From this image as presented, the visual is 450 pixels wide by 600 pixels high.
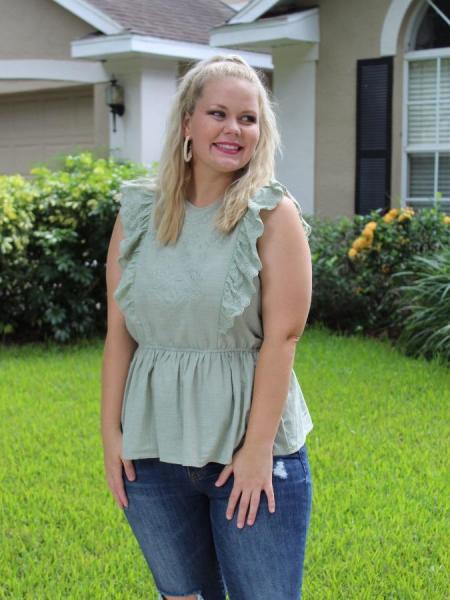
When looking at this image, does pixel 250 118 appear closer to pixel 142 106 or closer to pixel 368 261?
pixel 368 261

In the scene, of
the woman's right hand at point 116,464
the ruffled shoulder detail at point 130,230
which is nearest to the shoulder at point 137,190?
the ruffled shoulder detail at point 130,230

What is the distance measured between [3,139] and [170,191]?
12.3 meters

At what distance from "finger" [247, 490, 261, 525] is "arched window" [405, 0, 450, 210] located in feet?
24.6

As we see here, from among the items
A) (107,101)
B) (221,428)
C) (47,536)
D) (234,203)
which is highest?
(107,101)

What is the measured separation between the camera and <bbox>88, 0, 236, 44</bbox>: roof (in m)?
12.2

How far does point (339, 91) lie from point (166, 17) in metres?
4.27

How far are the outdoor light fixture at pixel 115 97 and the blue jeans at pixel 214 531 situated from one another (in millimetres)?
10158

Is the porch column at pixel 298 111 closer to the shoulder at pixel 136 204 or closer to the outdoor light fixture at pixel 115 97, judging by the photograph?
the outdoor light fixture at pixel 115 97

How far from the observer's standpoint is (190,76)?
2436 millimetres

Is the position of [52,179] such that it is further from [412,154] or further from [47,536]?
[47,536]

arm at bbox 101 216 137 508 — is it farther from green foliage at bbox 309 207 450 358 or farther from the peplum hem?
green foliage at bbox 309 207 450 358

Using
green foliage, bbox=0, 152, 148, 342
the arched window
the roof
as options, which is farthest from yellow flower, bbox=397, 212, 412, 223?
the roof

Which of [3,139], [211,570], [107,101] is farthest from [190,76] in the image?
[3,139]

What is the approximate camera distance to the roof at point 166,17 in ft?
39.9
